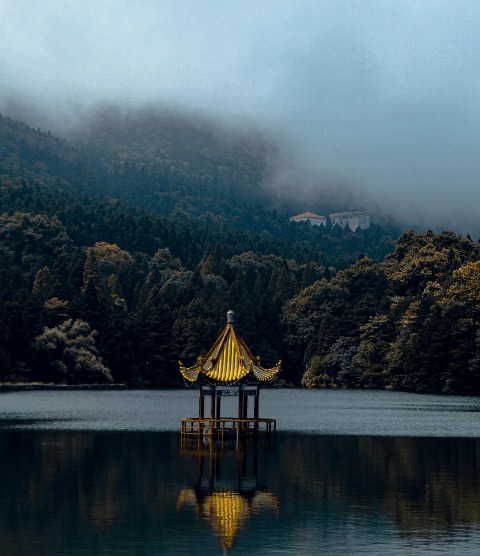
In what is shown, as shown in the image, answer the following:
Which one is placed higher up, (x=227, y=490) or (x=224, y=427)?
(x=224, y=427)

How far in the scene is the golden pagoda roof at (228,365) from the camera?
7200cm

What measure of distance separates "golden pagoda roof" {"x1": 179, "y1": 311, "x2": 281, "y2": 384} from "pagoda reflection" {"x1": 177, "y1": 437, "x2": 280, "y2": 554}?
3.84 m

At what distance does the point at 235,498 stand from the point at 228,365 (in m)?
22.2

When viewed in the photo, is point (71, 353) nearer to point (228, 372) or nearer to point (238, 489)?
A: point (228, 372)

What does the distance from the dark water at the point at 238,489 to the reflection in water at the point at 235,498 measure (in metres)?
0.07

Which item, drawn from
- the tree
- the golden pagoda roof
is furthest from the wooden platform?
the tree

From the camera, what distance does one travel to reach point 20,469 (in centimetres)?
6031

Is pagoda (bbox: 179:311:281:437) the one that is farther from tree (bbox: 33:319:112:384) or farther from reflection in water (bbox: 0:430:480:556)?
tree (bbox: 33:319:112:384)

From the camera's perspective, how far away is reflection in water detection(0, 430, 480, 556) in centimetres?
4131

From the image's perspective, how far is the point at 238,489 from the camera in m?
53.8

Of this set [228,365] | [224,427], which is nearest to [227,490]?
[228,365]

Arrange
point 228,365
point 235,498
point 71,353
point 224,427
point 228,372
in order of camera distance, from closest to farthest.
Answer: point 235,498
point 228,372
point 228,365
point 224,427
point 71,353

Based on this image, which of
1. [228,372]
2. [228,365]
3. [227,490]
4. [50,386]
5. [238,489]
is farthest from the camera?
[50,386]

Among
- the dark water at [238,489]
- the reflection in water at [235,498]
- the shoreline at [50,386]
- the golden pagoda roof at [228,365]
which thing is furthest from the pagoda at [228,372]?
the shoreline at [50,386]
